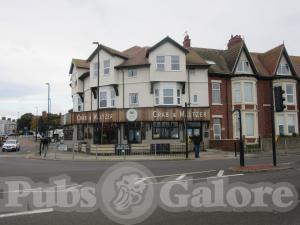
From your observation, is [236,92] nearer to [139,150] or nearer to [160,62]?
[160,62]

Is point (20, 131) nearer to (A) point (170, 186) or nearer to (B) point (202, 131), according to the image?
(B) point (202, 131)

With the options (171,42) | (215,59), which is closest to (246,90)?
(215,59)

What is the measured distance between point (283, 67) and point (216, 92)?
9.32 meters

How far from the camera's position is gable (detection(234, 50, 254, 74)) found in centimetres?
3866

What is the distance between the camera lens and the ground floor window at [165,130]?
3444 cm

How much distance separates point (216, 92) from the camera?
37750 mm

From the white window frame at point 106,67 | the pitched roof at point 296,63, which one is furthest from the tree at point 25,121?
the pitched roof at point 296,63

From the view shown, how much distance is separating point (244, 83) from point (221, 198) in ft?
100

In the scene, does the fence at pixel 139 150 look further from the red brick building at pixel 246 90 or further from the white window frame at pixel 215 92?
the white window frame at pixel 215 92

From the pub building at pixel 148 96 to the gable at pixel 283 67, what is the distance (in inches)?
389

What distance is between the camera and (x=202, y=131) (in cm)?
3581

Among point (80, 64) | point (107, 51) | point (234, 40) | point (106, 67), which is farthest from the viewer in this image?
point (234, 40)

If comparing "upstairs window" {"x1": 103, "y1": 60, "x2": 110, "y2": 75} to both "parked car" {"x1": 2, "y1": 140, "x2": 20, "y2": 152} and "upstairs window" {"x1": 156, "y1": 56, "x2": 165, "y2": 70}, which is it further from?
"parked car" {"x1": 2, "y1": 140, "x2": 20, "y2": 152}

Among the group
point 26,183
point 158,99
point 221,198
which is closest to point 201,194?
point 221,198
